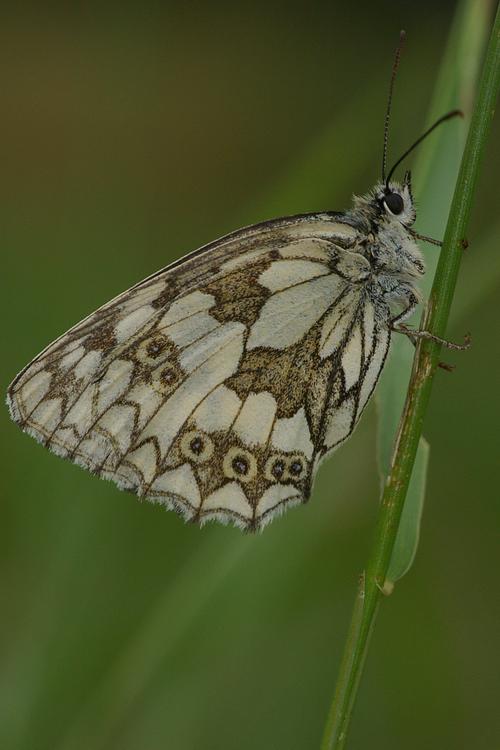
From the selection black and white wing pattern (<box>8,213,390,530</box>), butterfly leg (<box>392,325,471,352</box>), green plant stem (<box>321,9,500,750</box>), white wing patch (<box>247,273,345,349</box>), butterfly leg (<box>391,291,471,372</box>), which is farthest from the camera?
white wing patch (<box>247,273,345,349</box>)

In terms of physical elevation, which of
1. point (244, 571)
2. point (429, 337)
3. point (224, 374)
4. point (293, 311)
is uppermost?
point (293, 311)

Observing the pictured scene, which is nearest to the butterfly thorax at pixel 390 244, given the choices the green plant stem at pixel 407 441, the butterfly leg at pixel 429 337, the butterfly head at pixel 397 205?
the butterfly head at pixel 397 205

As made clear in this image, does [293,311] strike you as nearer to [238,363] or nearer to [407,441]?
[238,363]

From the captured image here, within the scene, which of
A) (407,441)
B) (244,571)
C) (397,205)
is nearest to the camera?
(407,441)

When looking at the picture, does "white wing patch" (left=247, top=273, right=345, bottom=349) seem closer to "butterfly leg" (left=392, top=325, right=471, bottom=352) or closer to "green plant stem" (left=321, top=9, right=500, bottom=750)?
"butterfly leg" (left=392, top=325, right=471, bottom=352)

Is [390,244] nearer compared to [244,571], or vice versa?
[244,571]

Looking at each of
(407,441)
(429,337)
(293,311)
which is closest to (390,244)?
(293,311)

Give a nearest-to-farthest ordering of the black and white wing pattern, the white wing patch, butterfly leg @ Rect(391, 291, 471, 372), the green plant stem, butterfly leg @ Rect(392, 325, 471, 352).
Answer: the green plant stem, butterfly leg @ Rect(392, 325, 471, 352), butterfly leg @ Rect(391, 291, 471, 372), the black and white wing pattern, the white wing patch

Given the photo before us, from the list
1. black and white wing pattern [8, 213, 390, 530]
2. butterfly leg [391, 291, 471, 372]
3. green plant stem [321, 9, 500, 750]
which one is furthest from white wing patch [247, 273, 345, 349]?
green plant stem [321, 9, 500, 750]

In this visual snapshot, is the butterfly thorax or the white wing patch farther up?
the butterfly thorax
